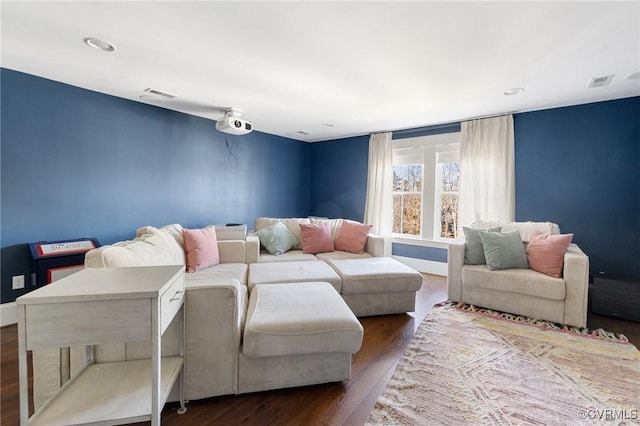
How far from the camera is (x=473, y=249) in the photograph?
295 cm

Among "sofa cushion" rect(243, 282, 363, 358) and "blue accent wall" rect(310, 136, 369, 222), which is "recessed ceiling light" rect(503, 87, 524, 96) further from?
"sofa cushion" rect(243, 282, 363, 358)

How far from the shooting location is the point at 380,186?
14.9 feet

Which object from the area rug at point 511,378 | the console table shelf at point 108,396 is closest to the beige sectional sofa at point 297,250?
the area rug at point 511,378

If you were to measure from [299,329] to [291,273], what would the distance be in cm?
102

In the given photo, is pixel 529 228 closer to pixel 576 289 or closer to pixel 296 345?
pixel 576 289

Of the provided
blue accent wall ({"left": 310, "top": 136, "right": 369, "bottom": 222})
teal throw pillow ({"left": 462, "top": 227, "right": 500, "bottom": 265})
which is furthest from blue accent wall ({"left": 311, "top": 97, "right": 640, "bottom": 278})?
blue accent wall ({"left": 310, "top": 136, "right": 369, "bottom": 222})

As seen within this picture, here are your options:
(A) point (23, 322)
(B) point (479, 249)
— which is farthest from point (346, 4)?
(B) point (479, 249)

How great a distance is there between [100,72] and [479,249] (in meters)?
4.16

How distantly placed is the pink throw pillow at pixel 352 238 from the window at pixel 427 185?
1348 mm

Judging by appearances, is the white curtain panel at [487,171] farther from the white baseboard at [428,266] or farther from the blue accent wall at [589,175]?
the white baseboard at [428,266]

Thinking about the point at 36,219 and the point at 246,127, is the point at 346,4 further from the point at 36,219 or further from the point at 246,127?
the point at 36,219

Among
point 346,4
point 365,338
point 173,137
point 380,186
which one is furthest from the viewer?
point 380,186

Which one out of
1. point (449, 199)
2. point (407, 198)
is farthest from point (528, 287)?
point (407, 198)

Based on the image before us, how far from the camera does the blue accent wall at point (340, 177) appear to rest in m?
4.88
